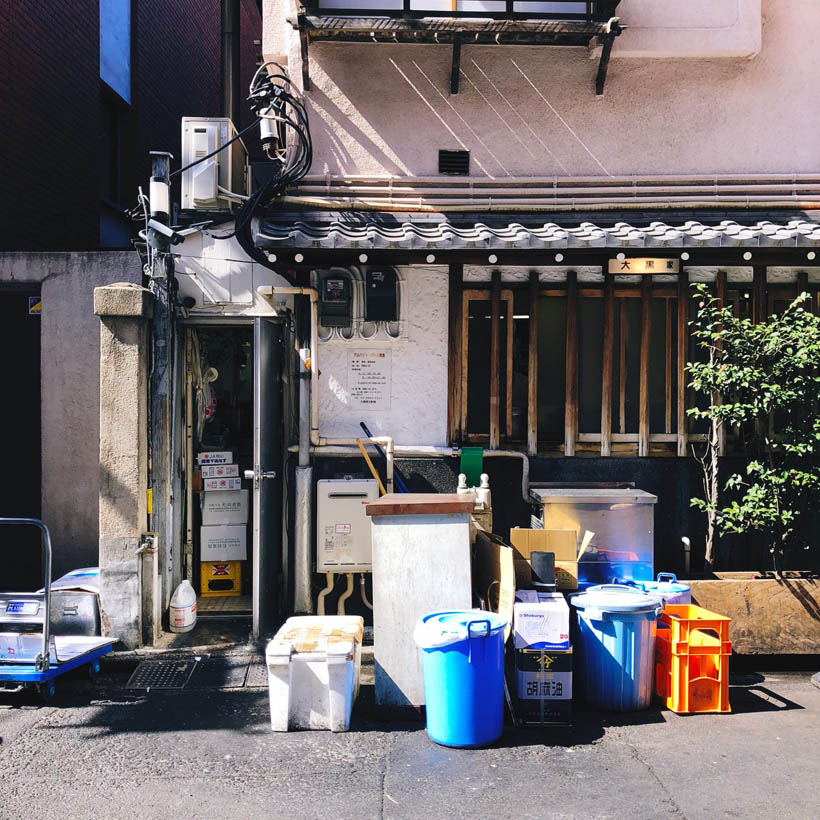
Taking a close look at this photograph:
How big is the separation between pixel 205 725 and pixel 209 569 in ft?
11.0

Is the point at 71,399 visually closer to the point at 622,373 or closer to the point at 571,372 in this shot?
the point at 571,372

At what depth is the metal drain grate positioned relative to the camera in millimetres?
6977

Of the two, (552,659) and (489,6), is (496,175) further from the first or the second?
(552,659)

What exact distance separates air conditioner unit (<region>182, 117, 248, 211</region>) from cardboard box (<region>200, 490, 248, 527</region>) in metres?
3.37

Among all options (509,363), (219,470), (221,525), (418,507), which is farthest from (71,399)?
(509,363)

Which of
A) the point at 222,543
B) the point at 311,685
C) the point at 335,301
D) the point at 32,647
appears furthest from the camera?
the point at 222,543

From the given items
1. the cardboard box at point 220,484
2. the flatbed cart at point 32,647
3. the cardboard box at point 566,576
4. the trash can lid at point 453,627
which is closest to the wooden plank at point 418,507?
the trash can lid at point 453,627

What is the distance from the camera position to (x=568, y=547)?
284 inches

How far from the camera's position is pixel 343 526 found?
8102 mm

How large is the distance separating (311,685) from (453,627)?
1.27m

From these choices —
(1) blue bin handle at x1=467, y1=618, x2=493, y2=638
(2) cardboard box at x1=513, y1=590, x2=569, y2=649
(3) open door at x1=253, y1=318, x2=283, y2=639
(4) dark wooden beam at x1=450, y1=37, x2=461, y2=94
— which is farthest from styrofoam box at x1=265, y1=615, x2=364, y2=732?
(4) dark wooden beam at x1=450, y1=37, x2=461, y2=94

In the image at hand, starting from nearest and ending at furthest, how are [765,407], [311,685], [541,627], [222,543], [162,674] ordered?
[311,685]
[541,627]
[162,674]
[765,407]
[222,543]

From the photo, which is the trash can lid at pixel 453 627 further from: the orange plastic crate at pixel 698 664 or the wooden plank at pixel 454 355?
the wooden plank at pixel 454 355

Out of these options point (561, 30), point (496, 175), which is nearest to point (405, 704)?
point (496, 175)
